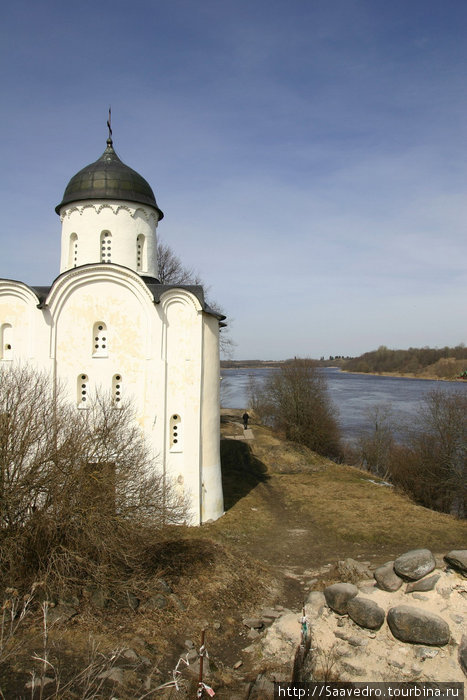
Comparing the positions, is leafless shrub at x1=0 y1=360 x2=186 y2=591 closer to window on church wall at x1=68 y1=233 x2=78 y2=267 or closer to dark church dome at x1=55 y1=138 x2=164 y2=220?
window on church wall at x1=68 y1=233 x2=78 y2=267

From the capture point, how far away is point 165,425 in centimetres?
1281

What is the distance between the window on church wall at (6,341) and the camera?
495 inches

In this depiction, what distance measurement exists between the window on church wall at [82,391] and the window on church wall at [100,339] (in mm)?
746

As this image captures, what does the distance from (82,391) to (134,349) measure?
181cm

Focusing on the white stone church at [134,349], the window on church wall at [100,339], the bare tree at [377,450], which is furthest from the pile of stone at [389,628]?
the bare tree at [377,450]

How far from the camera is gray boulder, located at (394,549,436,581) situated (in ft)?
27.0

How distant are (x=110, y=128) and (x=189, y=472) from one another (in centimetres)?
1130

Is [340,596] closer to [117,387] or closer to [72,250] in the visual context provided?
[117,387]

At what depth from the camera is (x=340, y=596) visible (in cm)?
822

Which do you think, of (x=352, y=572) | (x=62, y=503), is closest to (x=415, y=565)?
(x=352, y=572)

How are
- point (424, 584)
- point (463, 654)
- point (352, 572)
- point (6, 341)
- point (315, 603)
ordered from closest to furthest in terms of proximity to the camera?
1. point (463, 654)
2. point (424, 584)
3. point (315, 603)
4. point (352, 572)
5. point (6, 341)

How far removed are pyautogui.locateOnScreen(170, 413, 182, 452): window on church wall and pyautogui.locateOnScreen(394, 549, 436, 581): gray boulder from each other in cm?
641

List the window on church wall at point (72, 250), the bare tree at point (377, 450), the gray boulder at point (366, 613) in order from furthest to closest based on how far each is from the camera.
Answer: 1. the bare tree at point (377, 450)
2. the window on church wall at point (72, 250)
3. the gray boulder at point (366, 613)

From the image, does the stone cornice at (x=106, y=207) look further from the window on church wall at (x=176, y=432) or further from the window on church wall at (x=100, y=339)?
the window on church wall at (x=176, y=432)
